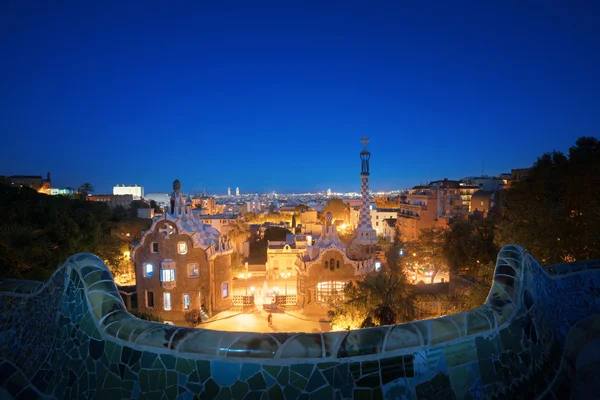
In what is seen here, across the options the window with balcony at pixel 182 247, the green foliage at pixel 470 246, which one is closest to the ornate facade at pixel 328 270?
the green foliage at pixel 470 246

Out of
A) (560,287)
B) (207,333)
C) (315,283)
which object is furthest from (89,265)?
(315,283)

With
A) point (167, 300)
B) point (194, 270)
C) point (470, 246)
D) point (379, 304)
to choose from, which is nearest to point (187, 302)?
point (167, 300)

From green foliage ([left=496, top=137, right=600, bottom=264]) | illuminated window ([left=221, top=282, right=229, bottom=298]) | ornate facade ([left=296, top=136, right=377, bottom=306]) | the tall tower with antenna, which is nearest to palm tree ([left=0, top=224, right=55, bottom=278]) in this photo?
illuminated window ([left=221, top=282, right=229, bottom=298])

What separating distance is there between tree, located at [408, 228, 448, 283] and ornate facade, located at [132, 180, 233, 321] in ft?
44.3

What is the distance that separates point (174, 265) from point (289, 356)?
19.0m

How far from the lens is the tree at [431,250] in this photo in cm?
2246

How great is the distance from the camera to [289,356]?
125 inches

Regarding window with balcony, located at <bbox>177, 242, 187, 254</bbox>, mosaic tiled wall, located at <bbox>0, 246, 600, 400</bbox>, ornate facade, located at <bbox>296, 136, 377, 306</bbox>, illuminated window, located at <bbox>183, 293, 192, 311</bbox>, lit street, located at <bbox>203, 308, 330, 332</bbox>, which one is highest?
mosaic tiled wall, located at <bbox>0, 246, 600, 400</bbox>

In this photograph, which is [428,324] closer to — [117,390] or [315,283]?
[117,390]

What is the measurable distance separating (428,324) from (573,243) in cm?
1275

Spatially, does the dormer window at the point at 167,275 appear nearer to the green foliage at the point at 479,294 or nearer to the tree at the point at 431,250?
the green foliage at the point at 479,294

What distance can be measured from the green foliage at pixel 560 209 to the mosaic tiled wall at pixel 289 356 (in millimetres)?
9842

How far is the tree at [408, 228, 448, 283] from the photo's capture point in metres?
22.5

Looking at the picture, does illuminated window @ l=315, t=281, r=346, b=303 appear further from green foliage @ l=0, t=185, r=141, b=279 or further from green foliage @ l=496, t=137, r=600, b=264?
green foliage @ l=0, t=185, r=141, b=279
